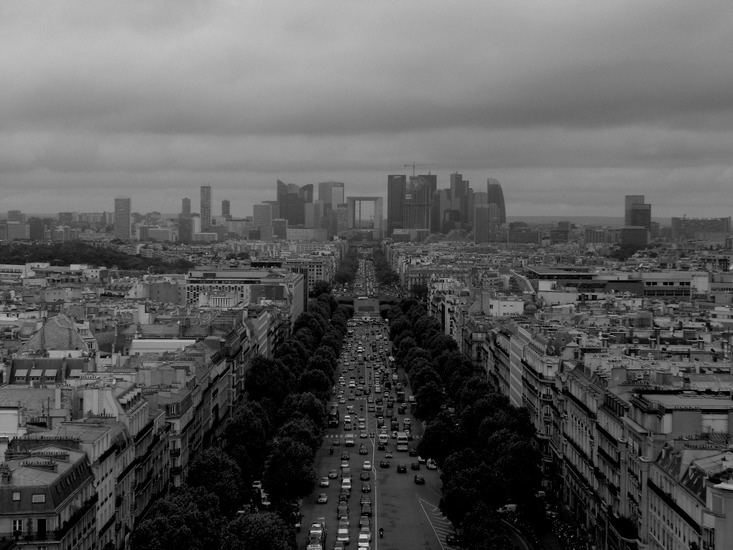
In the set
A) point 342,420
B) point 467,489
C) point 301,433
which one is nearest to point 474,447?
Answer: point 301,433

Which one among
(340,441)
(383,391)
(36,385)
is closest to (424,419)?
(340,441)

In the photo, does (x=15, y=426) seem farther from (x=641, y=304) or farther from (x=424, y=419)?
(x=641, y=304)

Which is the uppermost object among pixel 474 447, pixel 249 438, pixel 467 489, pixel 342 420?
pixel 467 489

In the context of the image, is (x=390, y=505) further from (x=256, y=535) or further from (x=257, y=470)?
(x=256, y=535)

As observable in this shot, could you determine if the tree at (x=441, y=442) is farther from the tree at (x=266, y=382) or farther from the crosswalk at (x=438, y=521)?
the tree at (x=266, y=382)

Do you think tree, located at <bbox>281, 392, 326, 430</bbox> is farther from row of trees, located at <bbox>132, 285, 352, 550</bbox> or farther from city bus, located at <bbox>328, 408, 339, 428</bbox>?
city bus, located at <bbox>328, 408, 339, 428</bbox>

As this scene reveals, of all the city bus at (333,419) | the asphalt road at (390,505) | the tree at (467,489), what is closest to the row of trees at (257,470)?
the asphalt road at (390,505)
